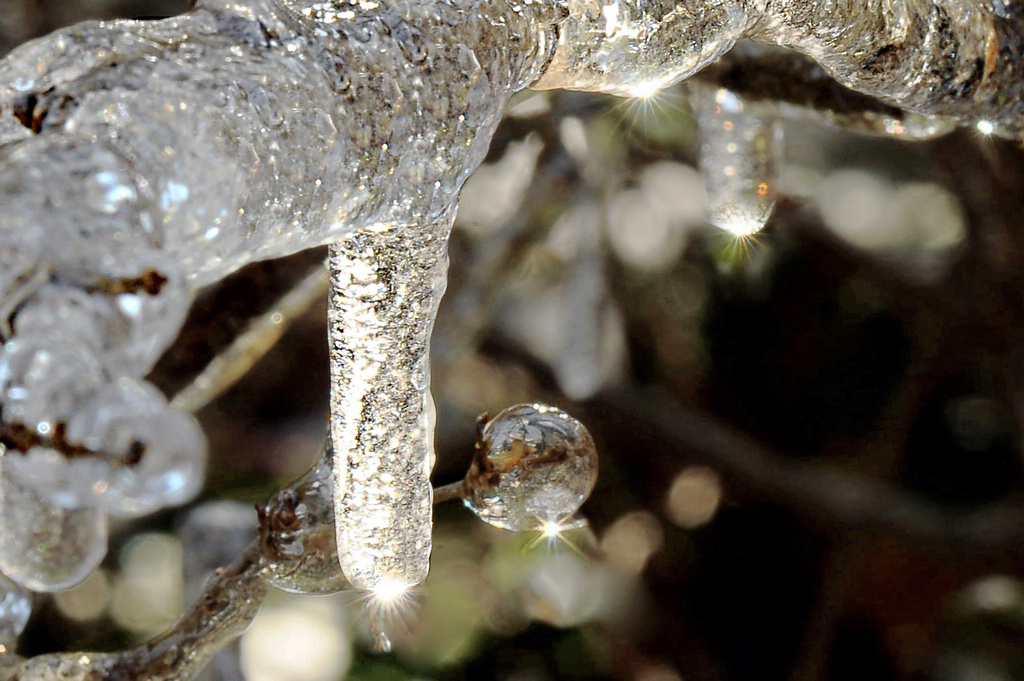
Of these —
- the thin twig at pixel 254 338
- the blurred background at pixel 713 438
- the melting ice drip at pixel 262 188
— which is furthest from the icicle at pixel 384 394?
the blurred background at pixel 713 438

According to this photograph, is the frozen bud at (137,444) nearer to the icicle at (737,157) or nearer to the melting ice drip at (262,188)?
the melting ice drip at (262,188)

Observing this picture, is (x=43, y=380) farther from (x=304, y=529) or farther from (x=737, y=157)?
(x=737, y=157)

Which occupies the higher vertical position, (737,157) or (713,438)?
(737,157)

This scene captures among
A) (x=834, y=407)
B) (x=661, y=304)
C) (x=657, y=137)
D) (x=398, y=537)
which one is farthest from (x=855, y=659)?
(x=398, y=537)

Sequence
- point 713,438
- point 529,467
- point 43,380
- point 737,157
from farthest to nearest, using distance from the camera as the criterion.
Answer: point 713,438, point 737,157, point 529,467, point 43,380

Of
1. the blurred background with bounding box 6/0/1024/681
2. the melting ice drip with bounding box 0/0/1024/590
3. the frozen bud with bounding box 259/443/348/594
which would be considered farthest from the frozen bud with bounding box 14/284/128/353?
the blurred background with bounding box 6/0/1024/681

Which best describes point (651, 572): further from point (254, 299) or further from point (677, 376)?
point (254, 299)

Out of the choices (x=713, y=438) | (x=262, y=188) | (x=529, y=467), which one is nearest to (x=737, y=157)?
(x=529, y=467)
